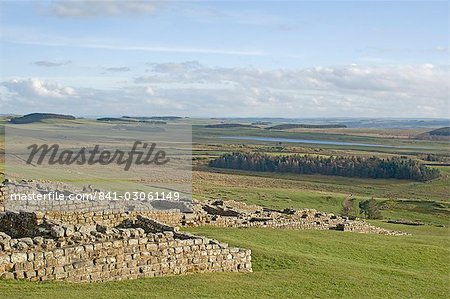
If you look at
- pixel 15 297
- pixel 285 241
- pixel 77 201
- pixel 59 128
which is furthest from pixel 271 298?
pixel 59 128

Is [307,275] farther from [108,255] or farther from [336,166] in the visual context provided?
[336,166]

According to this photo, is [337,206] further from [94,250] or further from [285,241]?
[94,250]

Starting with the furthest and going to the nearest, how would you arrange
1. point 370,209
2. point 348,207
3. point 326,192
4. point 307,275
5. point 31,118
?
point 31,118 → point 326,192 → point 348,207 → point 370,209 → point 307,275

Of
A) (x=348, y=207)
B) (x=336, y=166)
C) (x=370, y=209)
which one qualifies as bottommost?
(x=348, y=207)

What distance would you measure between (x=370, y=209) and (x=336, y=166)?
53.7 meters

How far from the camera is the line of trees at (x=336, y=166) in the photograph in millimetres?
110438

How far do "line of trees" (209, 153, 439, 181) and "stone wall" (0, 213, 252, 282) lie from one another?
97.5m

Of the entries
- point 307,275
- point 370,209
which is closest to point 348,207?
point 370,209

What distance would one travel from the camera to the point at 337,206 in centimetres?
6706

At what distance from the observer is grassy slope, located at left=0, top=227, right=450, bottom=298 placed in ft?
45.3

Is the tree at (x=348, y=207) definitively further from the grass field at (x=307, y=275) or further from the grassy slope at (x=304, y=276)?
the grassy slope at (x=304, y=276)

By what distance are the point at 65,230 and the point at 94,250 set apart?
203cm

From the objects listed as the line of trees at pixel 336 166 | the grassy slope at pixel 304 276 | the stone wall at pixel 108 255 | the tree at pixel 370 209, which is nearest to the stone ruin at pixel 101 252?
the stone wall at pixel 108 255

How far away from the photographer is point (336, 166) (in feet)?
382
